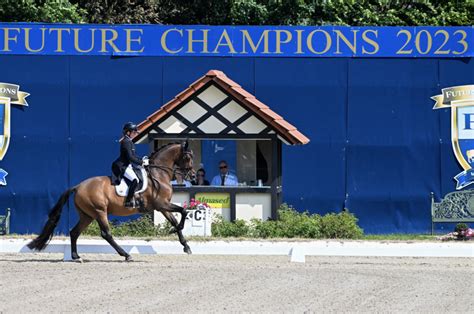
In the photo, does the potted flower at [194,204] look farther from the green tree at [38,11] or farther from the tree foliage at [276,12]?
the tree foliage at [276,12]

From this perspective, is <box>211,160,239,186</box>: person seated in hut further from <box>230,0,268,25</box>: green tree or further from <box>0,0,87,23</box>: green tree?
<box>230,0,268,25</box>: green tree

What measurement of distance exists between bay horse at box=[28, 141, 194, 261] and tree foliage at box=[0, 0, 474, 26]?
11985 mm

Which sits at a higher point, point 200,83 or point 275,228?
point 200,83

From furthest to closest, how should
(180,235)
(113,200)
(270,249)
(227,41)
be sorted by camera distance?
(227,41) → (270,249) → (180,235) → (113,200)

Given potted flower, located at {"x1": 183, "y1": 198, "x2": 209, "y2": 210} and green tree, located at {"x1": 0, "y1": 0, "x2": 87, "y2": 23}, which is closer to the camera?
potted flower, located at {"x1": 183, "y1": 198, "x2": 209, "y2": 210}

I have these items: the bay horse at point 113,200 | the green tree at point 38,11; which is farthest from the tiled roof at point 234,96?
the green tree at point 38,11

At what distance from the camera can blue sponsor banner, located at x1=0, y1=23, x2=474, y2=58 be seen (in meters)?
23.8

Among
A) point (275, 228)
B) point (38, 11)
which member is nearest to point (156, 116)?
point (275, 228)

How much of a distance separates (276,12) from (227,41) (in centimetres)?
794

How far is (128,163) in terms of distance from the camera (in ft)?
58.5

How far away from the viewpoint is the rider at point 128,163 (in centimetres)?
1758

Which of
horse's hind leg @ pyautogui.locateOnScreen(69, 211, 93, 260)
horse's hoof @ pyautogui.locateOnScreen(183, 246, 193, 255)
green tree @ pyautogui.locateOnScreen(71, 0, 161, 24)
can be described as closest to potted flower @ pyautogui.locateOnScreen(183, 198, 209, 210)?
horse's hoof @ pyautogui.locateOnScreen(183, 246, 193, 255)

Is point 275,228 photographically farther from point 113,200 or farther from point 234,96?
point 113,200

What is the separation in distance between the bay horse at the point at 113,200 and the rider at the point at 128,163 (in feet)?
0.49
